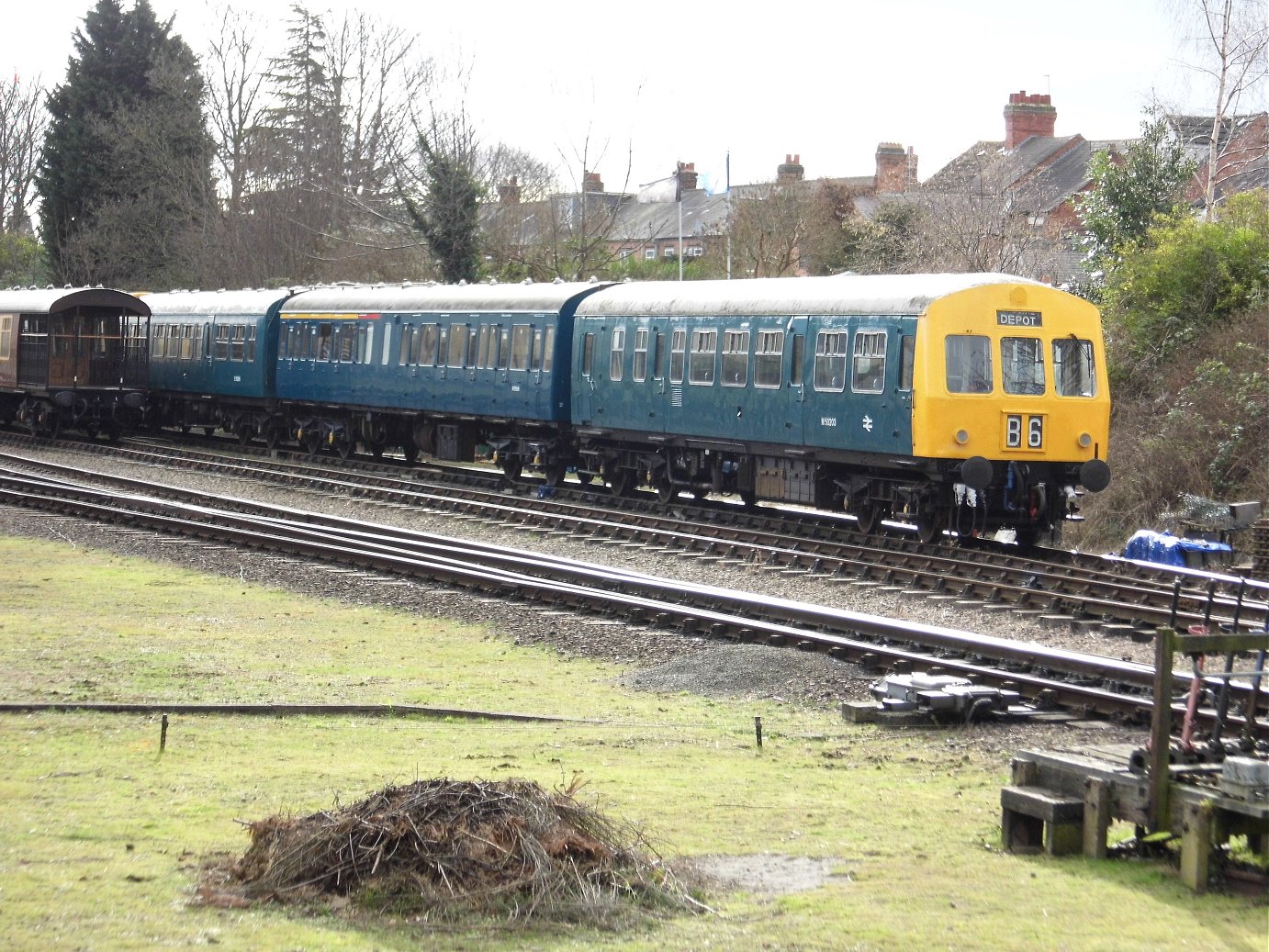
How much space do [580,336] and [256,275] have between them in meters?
40.3

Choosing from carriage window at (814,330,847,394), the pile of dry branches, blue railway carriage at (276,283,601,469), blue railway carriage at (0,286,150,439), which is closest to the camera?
the pile of dry branches

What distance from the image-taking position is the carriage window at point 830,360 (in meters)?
20.5

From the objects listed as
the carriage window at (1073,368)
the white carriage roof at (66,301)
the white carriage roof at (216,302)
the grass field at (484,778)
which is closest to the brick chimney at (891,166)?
the white carriage roof at (216,302)

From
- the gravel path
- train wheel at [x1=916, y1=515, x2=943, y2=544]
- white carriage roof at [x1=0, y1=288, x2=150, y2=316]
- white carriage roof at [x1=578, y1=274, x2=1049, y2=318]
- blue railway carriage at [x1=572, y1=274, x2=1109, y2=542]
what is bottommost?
the gravel path

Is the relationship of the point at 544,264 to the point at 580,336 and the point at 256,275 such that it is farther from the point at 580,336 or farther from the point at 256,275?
the point at 580,336

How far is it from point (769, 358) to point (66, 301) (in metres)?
20.7

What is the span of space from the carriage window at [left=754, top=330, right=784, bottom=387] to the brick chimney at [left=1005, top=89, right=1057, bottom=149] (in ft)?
173

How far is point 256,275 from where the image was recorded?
63438 millimetres

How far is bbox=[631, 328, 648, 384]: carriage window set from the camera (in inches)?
951

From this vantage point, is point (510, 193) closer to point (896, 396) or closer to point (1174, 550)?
point (896, 396)

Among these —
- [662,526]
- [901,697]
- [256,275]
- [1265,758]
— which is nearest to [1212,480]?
[662,526]

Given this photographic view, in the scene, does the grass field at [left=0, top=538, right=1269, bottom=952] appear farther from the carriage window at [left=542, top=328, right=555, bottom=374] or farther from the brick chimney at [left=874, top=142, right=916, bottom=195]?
the brick chimney at [left=874, top=142, right=916, bottom=195]

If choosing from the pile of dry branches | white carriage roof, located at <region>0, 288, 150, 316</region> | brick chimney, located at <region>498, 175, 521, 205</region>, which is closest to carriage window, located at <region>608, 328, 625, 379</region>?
white carriage roof, located at <region>0, 288, 150, 316</region>

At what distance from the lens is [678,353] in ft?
77.0
